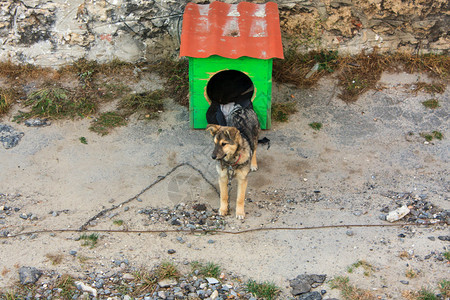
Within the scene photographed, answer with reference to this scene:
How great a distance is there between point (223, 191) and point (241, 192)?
0.25 meters

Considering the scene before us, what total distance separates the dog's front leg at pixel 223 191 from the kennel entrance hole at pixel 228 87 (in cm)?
244

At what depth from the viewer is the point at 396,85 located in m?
9.21

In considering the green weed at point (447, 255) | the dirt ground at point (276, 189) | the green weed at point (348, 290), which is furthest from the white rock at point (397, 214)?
the green weed at point (348, 290)

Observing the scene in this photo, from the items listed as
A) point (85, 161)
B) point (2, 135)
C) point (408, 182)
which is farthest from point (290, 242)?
point (2, 135)

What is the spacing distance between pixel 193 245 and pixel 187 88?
3863mm

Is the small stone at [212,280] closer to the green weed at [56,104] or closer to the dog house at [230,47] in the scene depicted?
the dog house at [230,47]

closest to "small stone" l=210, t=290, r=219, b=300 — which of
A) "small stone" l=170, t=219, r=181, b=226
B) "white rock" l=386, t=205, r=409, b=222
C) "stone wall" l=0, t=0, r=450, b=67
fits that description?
"small stone" l=170, t=219, r=181, b=226

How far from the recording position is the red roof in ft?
25.3

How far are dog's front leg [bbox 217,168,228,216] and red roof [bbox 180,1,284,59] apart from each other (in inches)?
85.9

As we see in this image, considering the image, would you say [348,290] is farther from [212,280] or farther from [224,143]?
[224,143]

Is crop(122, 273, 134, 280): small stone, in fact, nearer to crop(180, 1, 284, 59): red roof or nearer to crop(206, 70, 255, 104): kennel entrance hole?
crop(180, 1, 284, 59): red roof

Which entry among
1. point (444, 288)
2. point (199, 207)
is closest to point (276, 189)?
point (199, 207)

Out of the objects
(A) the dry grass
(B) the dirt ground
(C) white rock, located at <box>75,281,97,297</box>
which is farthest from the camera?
(A) the dry grass

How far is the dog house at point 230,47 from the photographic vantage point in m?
7.73
